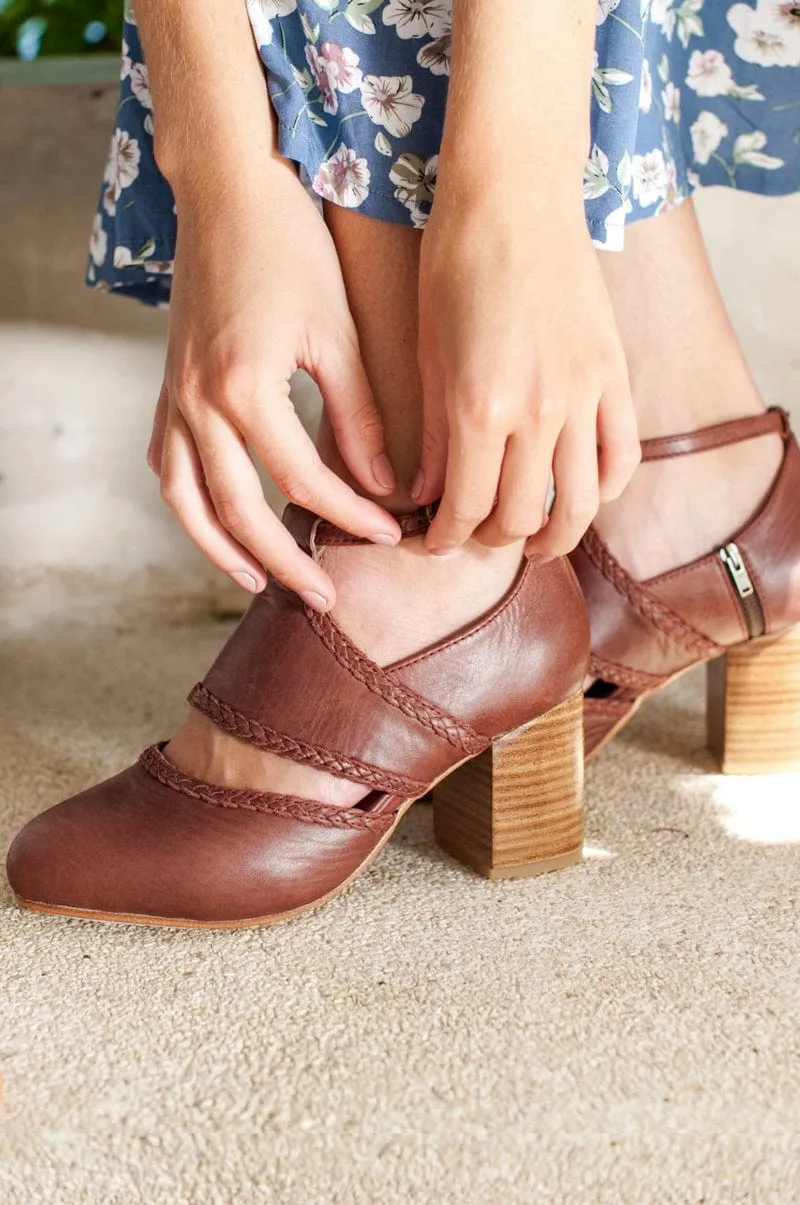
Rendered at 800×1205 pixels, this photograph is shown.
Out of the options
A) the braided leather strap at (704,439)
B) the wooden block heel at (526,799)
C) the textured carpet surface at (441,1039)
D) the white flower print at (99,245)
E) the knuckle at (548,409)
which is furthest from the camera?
the white flower print at (99,245)

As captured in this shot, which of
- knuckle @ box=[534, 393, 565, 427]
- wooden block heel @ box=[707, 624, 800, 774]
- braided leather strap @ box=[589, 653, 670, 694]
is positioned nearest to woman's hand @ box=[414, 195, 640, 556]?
knuckle @ box=[534, 393, 565, 427]

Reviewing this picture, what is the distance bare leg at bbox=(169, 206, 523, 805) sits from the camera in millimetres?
658

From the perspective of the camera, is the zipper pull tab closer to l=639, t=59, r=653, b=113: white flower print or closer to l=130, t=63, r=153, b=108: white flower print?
l=639, t=59, r=653, b=113: white flower print

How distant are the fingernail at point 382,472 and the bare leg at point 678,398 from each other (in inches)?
8.8

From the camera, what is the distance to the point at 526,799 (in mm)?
722

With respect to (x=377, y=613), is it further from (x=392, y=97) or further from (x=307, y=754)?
(x=392, y=97)

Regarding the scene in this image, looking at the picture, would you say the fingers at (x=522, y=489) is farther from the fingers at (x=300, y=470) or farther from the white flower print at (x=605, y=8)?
the white flower print at (x=605, y=8)

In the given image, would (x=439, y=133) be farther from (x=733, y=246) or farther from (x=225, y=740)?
(x=733, y=246)

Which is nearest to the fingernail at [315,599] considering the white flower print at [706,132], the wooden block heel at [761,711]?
the wooden block heel at [761,711]

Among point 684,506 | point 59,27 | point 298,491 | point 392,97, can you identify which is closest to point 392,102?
point 392,97

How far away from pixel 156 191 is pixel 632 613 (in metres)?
0.46

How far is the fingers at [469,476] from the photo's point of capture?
1.89 feet

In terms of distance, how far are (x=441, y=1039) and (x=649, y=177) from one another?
564mm

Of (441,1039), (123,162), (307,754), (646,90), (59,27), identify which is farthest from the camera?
(59,27)
